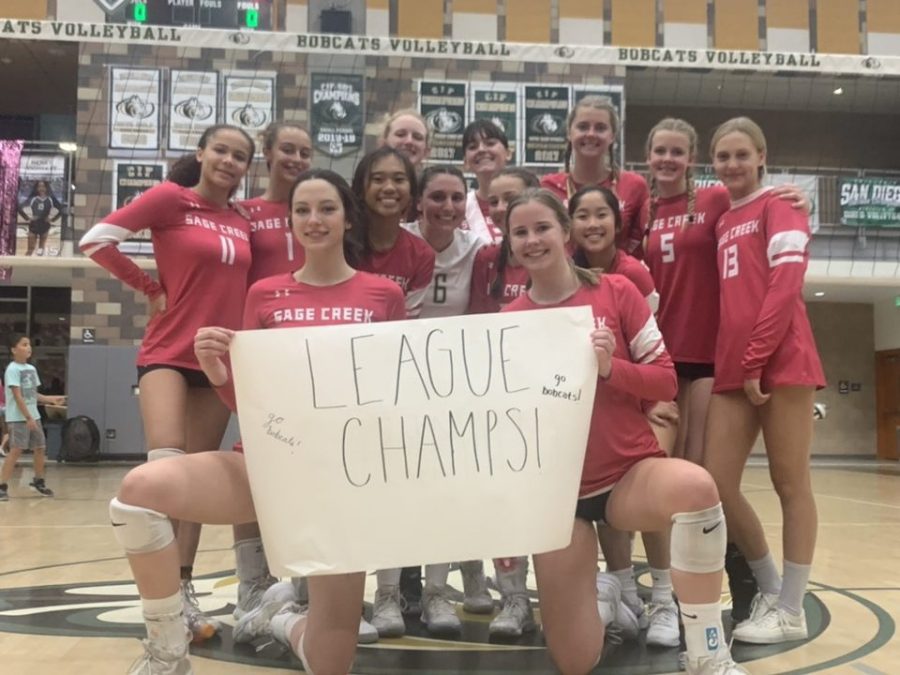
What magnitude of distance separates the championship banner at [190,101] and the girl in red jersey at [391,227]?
935 centimetres

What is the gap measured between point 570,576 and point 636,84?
12213 millimetres

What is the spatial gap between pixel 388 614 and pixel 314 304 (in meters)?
1.15

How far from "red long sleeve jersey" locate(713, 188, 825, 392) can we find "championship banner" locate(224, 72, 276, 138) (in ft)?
31.3

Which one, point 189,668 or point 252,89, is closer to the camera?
point 189,668

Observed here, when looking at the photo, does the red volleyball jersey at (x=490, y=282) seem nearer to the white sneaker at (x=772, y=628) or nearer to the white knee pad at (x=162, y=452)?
the white knee pad at (x=162, y=452)

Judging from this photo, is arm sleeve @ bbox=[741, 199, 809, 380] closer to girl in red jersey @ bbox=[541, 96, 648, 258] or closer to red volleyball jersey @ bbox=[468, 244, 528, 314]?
girl in red jersey @ bbox=[541, 96, 648, 258]

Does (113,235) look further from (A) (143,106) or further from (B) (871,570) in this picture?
(A) (143,106)

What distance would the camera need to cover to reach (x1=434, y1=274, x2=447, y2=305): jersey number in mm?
2975

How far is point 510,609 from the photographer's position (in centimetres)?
277

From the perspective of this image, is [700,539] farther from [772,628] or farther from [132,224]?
[132,224]

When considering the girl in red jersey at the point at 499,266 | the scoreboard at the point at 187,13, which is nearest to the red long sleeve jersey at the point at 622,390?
the girl in red jersey at the point at 499,266

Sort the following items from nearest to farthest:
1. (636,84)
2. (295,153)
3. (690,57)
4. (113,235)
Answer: (113,235) < (295,153) < (690,57) < (636,84)

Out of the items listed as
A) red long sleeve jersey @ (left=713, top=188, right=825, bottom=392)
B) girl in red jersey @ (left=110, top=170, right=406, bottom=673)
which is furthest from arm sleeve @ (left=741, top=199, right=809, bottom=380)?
girl in red jersey @ (left=110, top=170, right=406, bottom=673)

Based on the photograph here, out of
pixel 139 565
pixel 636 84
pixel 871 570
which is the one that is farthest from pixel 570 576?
pixel 636 84
